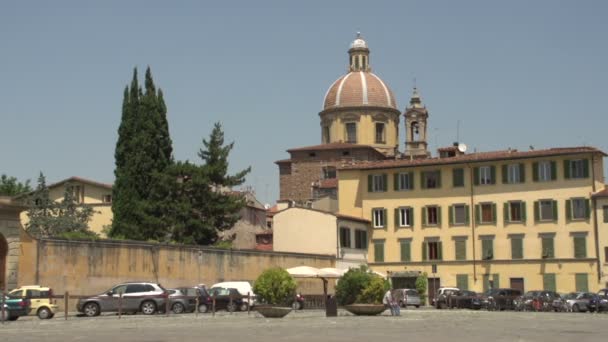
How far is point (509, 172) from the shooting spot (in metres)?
65.1

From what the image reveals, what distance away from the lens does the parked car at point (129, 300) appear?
39.0 m

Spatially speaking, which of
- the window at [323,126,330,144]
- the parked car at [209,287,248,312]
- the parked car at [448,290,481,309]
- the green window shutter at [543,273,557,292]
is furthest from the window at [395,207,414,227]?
the window at [323,126,330,144]

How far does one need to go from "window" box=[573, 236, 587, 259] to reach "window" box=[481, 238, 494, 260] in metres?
5.62

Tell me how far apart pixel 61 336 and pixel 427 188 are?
4560 centimetres

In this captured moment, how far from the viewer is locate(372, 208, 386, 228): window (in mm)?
68625

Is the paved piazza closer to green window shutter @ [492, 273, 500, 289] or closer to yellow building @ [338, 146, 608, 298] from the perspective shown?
yellow building @ [338, 146, 608, 298]

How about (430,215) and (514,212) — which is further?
(430,215)

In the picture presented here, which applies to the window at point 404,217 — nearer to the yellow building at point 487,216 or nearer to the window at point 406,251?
the yellow building at point 487,216

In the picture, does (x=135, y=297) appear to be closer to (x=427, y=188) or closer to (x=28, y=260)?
(x=28, y=260)

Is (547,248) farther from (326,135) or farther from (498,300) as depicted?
(326,135)

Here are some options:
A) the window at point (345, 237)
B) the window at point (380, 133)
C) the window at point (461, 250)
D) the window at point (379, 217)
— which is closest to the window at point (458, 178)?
the window at point (461, 250)

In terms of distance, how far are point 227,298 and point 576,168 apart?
93.3ft

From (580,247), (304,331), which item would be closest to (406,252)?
(580,247)

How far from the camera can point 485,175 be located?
6600 cm
